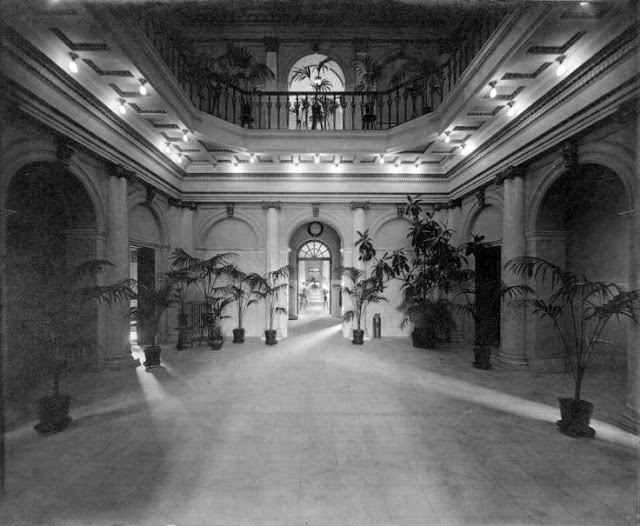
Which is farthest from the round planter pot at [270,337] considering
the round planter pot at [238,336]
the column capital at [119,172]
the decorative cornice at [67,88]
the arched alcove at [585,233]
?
the arched alcove at [585,233]

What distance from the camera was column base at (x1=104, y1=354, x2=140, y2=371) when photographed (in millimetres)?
6512

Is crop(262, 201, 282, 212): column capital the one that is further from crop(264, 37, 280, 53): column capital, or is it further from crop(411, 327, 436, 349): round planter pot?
crop(411, 327, 436, 349): round planter pot

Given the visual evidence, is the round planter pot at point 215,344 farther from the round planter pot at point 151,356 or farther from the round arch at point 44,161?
the round arch at point 44,161

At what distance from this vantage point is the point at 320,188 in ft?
33.3

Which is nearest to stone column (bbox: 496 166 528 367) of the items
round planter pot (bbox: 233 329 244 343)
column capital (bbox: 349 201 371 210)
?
column capital (bbox: 349 201 371 210)

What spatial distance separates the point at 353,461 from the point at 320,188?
26.0ft

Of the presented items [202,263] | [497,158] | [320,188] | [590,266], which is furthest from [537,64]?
[202,263]

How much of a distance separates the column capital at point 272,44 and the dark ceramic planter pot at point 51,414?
1031 cm

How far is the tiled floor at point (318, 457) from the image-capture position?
2773mm

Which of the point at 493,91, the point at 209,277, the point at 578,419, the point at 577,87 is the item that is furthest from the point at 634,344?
the point at 209,277

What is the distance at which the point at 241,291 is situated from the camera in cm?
931

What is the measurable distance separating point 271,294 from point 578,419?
7244 millimetres

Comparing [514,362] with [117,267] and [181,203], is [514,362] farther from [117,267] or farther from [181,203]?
[181,203]

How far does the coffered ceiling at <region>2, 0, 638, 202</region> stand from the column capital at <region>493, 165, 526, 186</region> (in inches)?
14.2
